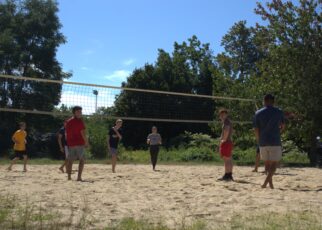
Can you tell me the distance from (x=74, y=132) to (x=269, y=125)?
3848 millimetres

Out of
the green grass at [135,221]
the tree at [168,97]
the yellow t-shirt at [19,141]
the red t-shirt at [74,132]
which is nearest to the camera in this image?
the green grass at [135,221]

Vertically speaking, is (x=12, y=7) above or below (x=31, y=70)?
above

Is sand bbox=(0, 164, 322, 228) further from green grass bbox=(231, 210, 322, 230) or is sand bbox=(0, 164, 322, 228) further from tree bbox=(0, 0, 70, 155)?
tree bbox=(0, 0, 70, 155)

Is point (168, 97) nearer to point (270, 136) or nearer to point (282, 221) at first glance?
point (270, 136)

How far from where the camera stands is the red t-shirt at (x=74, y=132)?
9.59 meters

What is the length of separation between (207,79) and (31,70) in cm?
1392

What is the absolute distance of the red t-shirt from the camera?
959cm

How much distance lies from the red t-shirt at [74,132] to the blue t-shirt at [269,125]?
357 centimetres

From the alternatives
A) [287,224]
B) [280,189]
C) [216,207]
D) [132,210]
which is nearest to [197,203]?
[216,207]

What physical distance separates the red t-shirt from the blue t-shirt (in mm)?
3572

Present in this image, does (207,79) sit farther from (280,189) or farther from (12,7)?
(280,189)

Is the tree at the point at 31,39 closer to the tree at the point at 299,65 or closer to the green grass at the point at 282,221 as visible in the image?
the tree at the point at 299,65

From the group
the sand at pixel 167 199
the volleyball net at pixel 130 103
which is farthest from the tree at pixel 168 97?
the sand at pixel 167 199

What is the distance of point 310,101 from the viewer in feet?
54.4
